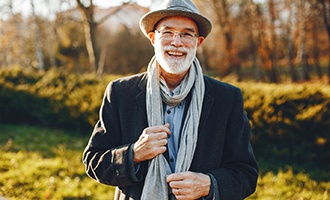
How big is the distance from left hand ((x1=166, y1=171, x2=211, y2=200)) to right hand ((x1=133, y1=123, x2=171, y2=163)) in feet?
Result: 0.53

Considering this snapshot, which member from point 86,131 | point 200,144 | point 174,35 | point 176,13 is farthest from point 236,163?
point 86,131

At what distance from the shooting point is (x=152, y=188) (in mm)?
1889

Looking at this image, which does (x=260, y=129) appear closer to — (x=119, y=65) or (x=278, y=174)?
(x=278, y=174)

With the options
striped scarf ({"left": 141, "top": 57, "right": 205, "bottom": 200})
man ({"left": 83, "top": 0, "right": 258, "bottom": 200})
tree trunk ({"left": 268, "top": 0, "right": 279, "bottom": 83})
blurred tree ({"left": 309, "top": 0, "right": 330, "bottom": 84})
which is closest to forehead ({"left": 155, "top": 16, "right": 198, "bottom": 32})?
man ({"left": 83, "top": 0, "right": 258, "bottom": 200})

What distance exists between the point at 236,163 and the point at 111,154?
0.72 meters

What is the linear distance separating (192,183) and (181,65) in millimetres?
670

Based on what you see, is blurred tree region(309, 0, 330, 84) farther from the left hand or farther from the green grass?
the left hand

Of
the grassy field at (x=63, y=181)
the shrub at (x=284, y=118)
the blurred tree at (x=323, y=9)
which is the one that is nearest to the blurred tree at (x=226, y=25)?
the blurred tree at (x=323, y=9)

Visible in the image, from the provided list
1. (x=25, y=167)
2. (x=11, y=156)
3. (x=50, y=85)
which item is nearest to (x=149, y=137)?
(x=25, y=167)

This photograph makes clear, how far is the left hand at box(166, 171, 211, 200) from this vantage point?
5.90 feet

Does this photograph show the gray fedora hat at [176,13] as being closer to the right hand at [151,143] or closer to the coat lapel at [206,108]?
the coat lapel at [206,108]

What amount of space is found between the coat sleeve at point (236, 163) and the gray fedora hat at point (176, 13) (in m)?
0.52

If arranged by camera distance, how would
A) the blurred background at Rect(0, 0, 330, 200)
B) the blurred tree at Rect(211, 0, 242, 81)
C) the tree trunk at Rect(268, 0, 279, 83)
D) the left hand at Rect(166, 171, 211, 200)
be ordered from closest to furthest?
the left hand at Rect(166, 171, 211, 200)
the blurred background at Rect(0, 0, 330, 200)
the tree trunk at Rect(268, 0, 279, 83)
the blurred tree at Rect(211, 0, 242, 81)

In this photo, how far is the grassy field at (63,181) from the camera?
169 inches
